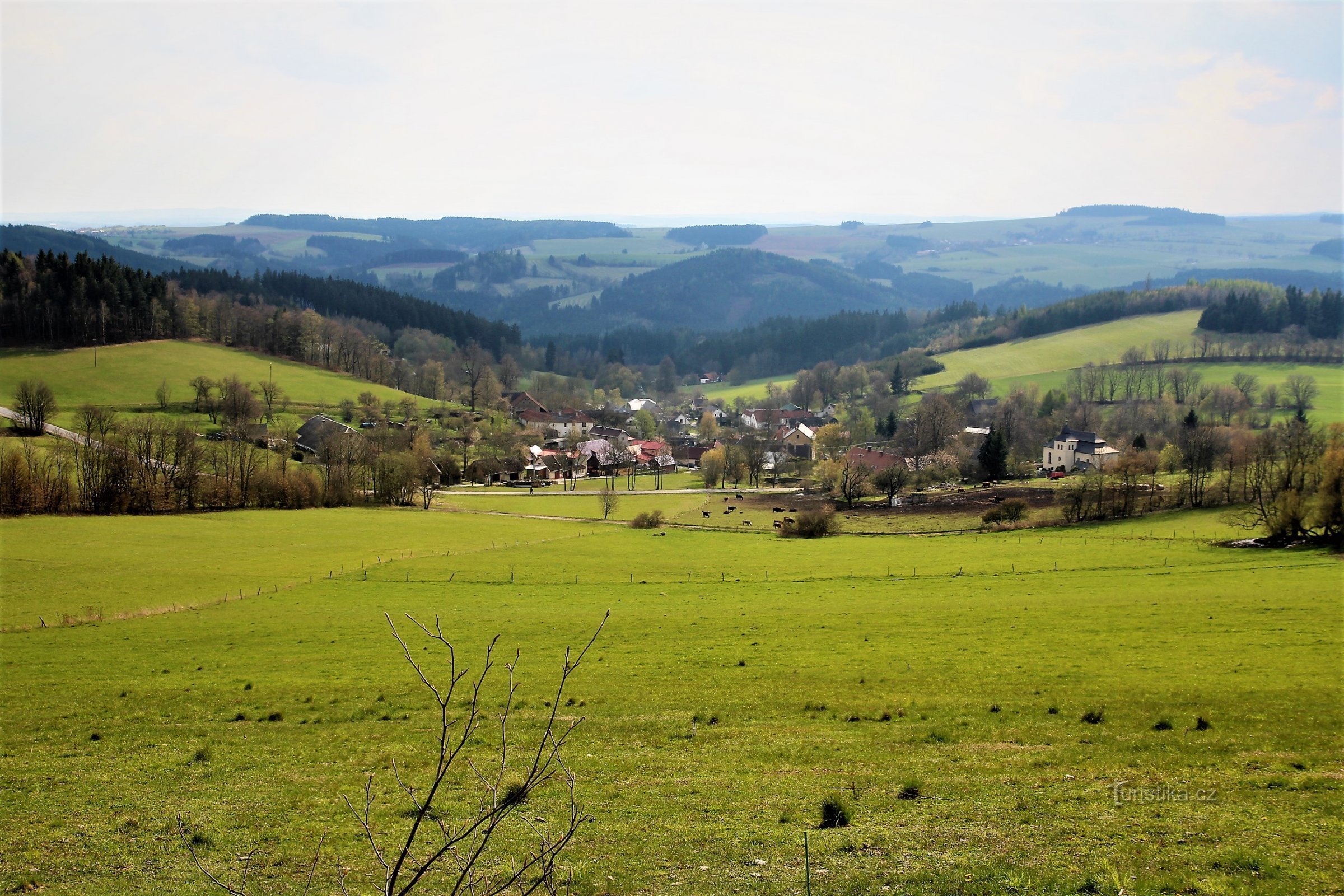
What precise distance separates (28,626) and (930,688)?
107 feet

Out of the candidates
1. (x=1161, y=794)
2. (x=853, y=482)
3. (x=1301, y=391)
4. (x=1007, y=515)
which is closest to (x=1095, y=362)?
(x=1301, y=391)

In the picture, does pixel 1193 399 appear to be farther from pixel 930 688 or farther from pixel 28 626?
pixel 28 626

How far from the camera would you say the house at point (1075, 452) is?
10762 centimetres

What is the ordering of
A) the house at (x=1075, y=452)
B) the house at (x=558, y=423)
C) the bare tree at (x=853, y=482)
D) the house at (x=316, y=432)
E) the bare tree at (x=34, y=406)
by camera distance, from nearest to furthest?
the bare tree at (x=34, y=406) → the bare tree at (x=853, y=482) → the house at (x=316, y=432) → the house at (x=1075, y=452) → the house at (x=558, y=423)

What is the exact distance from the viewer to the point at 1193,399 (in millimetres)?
139625

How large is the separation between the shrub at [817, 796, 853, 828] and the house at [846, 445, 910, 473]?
83862mm

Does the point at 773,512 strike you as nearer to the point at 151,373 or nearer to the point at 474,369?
the point at 151,373

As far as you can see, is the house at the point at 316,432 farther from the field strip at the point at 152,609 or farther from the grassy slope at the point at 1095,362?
the grassy slope at the point at 1095,362

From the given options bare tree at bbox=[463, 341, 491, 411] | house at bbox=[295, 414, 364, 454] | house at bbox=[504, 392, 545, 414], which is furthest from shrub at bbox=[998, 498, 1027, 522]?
house at bbox=[504, 392, 545, 414]

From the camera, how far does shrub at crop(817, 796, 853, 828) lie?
13.0 meters

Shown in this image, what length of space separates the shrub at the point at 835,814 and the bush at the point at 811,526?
51.7 meters

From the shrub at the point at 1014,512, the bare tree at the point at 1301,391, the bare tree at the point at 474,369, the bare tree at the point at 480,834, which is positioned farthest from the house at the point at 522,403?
the bare tree at the point at 480,834

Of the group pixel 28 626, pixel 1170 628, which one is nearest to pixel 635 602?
pixel 1170 628

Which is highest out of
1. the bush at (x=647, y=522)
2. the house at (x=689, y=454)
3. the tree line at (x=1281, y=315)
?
the tree line at (x=1281, y=315)
